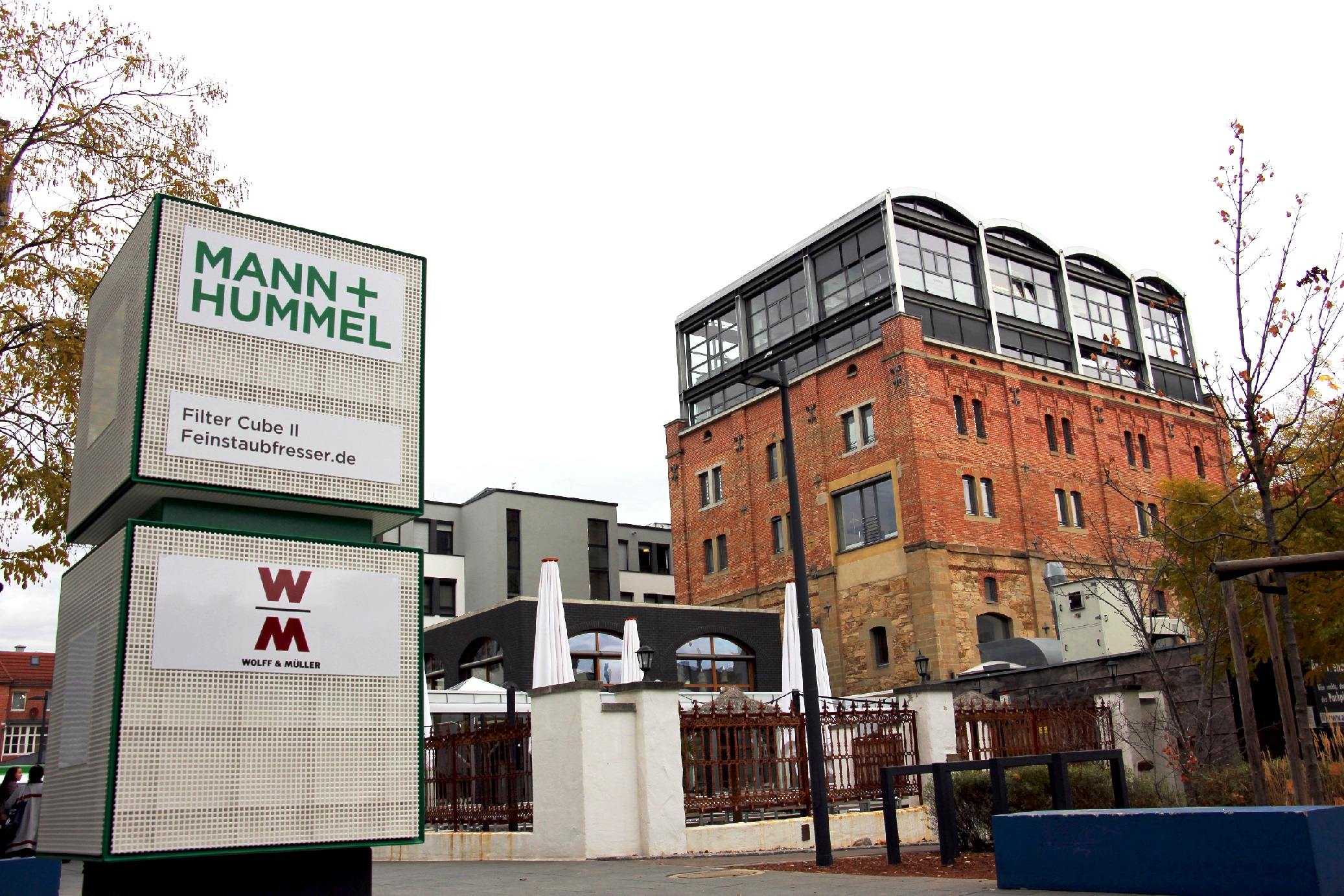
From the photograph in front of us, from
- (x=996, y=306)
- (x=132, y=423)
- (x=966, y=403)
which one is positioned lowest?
(x=132, y=423)

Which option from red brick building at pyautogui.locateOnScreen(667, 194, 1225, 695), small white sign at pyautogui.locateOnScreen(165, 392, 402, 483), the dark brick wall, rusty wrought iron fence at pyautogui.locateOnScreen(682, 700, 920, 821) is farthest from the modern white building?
small white sign at pyautogui.locateOnScreen(165, 392, 402, 483)

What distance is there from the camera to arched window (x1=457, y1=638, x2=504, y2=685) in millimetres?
34156

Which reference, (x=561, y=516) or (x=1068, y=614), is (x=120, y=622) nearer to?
(x=1068, y=614)

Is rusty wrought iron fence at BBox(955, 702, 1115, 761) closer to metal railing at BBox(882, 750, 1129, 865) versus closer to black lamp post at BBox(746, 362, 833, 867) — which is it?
black lamp post at BBox(746, 362, 833, 867)

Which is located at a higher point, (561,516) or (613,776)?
(561,516)

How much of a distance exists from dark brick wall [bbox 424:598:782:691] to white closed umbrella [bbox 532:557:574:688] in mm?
8862

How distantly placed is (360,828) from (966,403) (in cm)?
3284

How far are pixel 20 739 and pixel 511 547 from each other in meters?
43.3

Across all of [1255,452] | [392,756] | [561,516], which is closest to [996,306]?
[561,516]

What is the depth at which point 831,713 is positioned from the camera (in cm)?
1705

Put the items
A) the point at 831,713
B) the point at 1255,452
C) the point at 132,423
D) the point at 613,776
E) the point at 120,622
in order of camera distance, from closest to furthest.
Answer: the point at 120,622, the point at 132,423, the point at 1255,452, the point at 613,776, the point at 831,713

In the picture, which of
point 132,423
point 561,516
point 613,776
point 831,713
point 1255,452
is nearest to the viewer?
point 132,423

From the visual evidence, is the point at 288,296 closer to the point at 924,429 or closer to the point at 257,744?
the point at 257,744

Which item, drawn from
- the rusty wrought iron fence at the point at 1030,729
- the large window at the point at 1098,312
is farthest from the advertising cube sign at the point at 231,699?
A: the large window at the point at 1098,312
